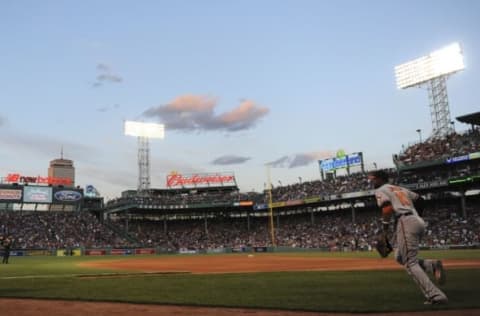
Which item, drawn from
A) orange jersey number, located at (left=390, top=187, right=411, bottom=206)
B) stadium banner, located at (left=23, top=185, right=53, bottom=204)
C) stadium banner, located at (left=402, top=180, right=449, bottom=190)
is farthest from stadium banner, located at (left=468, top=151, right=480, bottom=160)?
stadium banner, located at (left=23, top=185, right=53, bottom=204)

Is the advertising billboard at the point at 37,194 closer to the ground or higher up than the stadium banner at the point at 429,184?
higher up

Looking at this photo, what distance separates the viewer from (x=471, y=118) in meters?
56.2

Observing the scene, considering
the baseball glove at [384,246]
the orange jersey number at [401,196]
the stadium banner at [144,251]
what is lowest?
the stadium banner at [144,251]

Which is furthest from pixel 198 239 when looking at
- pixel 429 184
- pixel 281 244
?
pixel 429 184

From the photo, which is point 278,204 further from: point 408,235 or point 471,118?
point 408,235

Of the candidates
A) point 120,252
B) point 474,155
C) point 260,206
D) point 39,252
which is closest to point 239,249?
point 260,206

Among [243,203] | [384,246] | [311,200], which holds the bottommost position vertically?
[384,246]

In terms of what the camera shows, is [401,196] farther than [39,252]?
No

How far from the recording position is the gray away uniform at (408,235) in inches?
297

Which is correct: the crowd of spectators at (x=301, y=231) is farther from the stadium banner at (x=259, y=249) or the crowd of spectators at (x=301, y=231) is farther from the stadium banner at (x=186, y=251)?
the stadium banner at (x=259, y=249)

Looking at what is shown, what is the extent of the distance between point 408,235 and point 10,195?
253ft

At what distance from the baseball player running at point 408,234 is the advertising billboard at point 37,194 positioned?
7701 centimetres

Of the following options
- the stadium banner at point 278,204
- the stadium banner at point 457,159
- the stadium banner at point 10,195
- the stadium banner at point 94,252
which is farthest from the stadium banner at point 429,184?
the stadium banner at point 10,195

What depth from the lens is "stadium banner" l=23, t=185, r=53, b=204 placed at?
245ft
